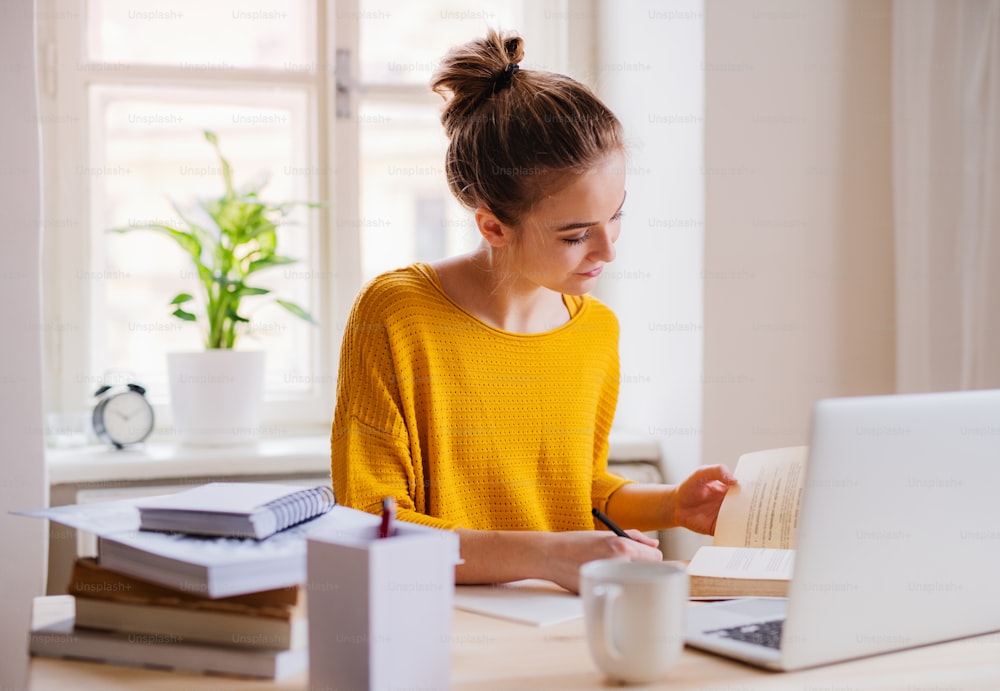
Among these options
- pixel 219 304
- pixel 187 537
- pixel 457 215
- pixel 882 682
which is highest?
pixel 457 215

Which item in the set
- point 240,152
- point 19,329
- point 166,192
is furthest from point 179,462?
point 240,152

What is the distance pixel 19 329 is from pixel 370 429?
83 centimetres

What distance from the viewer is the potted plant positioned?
2.16 metres

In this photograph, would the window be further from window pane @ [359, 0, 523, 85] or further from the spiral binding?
the spiral binding

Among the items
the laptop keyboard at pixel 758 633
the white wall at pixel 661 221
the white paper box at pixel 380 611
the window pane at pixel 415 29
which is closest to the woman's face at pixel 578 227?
the laptop keyboard at pixel 758 633

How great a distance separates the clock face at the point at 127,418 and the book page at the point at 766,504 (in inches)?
54.4

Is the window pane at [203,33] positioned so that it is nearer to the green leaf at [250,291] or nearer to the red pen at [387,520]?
the green leaf at [250,291]

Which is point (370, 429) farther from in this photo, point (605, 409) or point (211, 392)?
point (211, 392)

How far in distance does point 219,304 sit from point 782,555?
1.41 m

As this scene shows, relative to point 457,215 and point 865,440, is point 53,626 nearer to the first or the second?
point 865,440

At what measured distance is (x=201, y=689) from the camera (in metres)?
0.79

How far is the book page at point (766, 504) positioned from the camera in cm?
119

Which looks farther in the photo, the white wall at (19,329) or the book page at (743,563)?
the white wall at (19,329)

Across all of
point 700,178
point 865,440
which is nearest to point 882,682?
point 865,440
